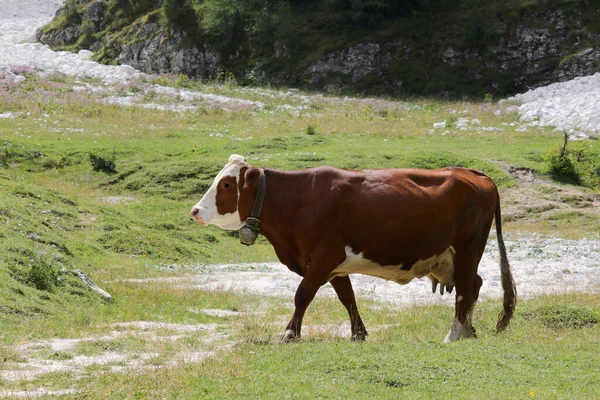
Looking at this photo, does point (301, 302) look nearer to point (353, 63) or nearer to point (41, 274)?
point (41, 274)

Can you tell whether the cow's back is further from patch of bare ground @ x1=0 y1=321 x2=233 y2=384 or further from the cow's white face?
patch of bare ground @ x1=0 y1=321 x2=233 y2=384

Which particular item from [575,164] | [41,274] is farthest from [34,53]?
[41,274]

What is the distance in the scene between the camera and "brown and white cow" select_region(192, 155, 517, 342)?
11930 mm

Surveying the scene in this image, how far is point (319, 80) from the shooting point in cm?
6688

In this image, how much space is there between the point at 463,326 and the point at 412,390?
12.2ft

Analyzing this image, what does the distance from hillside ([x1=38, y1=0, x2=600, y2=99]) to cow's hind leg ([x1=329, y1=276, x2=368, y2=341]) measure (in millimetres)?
48353

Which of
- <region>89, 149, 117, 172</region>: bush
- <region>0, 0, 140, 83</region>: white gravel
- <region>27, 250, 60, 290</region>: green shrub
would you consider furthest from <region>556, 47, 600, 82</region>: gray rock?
<region>27, 250, 60, 290</region>: green shrub

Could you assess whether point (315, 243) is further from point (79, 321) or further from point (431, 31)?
point (431, 31)

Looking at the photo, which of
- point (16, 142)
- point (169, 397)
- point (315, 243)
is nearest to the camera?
point (169, 397)

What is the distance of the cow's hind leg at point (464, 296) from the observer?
40.7ft

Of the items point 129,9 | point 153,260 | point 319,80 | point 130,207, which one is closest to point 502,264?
point 153,260

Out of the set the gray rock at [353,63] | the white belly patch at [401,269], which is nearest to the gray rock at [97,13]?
the gray rock at [353,63]

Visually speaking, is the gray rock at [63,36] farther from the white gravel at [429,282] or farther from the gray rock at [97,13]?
the white gravel at [429,282]

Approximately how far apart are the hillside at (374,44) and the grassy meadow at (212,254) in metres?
11.3
